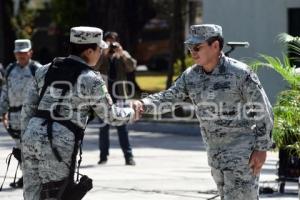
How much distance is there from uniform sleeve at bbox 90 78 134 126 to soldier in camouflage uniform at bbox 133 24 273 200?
56 centimetres

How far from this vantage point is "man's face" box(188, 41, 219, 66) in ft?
22.4

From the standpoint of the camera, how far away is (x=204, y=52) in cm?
683

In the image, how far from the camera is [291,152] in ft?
33.9

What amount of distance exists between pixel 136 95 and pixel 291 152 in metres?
18.2

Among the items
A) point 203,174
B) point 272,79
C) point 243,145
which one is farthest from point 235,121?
point 272,79

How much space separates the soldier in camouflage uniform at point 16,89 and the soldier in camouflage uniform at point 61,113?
4348 millimetres

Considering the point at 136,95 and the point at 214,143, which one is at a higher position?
the point at 214,143

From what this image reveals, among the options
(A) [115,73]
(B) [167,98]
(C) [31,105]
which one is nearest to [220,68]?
(B) [167,98]

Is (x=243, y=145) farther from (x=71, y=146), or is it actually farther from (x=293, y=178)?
(x=293, y=178)

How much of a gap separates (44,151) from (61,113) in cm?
30

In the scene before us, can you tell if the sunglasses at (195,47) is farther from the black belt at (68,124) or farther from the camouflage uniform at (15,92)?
the camouflage uniform at (15,92)

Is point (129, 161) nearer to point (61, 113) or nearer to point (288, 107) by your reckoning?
point (288, 107)

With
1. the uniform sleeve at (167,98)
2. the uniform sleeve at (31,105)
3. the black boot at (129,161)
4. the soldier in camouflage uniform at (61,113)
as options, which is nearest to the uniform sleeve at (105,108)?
the soldier in camouflage uniform at (61,113)

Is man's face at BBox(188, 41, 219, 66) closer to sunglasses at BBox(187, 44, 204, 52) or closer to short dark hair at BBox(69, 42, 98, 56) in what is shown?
sunglasses at BBox(187, 44, 204, 52)
